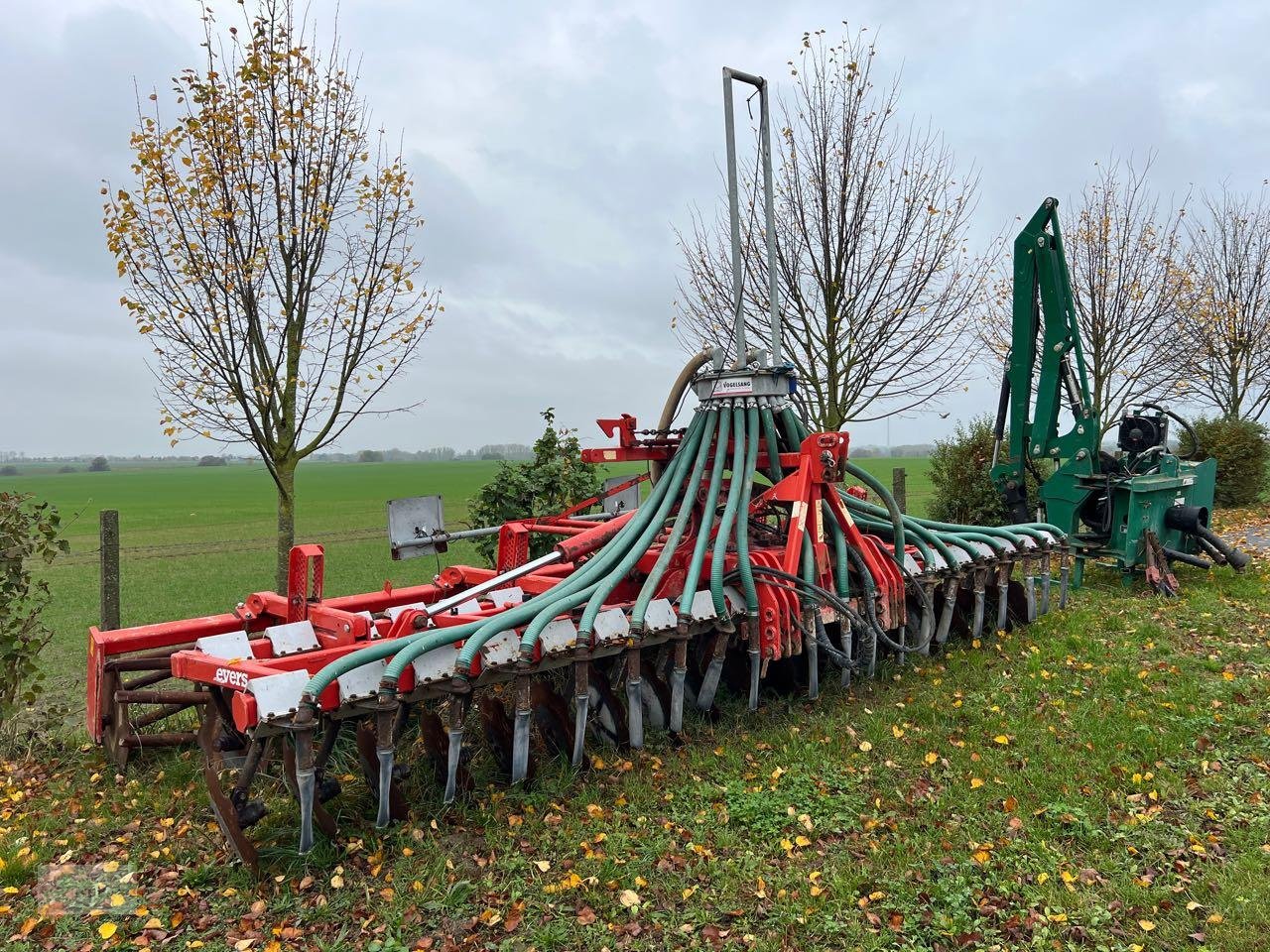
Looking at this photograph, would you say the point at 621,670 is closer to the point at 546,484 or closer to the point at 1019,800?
the point at 1019,800

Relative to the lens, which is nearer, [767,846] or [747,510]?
[767,846]

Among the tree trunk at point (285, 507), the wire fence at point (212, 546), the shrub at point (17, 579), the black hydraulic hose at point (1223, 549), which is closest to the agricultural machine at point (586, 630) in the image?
the shrub at point (17, 579)

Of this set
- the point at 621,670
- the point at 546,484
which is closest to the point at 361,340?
the point at 546,484

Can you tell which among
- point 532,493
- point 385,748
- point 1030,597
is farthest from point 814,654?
point 532,493

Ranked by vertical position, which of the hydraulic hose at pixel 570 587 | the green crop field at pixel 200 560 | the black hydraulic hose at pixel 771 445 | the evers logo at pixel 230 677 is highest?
the black hydraulic hose at pixel 771 445

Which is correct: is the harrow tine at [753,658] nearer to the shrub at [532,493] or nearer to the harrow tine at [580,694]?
the harrow tine at [580,694]

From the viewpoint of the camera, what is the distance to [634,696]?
184 inches

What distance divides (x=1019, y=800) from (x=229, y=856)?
3.66 m

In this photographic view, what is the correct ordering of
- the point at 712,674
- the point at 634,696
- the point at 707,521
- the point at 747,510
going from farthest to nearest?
the point at 747,510 < the point at 707,521 < the point at 712,674 < the point at 634,696

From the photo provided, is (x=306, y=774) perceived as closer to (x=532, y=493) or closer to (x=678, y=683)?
(x=678, y=683)

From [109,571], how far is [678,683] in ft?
16.4

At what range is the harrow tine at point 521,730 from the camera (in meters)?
4.20

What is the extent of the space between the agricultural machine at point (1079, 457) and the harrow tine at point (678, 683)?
18.1 ft

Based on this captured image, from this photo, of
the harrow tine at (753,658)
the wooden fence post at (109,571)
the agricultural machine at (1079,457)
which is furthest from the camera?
the agricultural machine at (1079,457)
